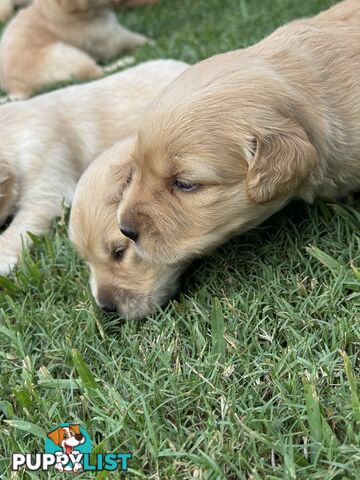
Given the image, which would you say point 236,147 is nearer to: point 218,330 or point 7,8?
point 218,330

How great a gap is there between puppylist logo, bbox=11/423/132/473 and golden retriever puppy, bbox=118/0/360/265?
911mm

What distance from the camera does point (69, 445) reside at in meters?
2.75

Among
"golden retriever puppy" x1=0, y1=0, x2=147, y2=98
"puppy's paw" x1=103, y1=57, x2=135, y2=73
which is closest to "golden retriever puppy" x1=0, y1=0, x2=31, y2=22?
"golden retriever puppy" x1=0, y1=0, x2=147, y2=98

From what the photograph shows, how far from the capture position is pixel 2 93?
8.14m

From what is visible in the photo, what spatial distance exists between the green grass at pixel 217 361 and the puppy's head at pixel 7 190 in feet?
2.45

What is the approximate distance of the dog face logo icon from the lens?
2666mm

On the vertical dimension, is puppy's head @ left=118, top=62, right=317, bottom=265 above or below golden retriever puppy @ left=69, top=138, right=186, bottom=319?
above

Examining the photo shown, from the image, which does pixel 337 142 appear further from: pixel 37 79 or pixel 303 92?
pixel 37 79

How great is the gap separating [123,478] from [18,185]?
2.91m

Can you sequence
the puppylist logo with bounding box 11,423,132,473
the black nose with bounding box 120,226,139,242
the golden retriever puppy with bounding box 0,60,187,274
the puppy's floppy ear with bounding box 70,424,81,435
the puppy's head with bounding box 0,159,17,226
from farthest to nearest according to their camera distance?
the golden retriever puppy with bounding box 0,60,187,274 → the puppy's head with bounding box 0,159,17,226 → the black nose with bounding box 120,226,139,242 → the puppy's floppy ear with bounding box 70,424,81,435 → the puppylist logo with bounding box 11,423,132,473

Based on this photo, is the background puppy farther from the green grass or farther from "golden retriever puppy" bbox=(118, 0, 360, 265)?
"golden retriever puppy" bbox=(118, 0, 360, 265)

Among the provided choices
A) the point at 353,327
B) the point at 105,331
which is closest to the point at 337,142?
the point at 353,327

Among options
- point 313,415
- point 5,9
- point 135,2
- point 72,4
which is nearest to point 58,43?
point 72,4

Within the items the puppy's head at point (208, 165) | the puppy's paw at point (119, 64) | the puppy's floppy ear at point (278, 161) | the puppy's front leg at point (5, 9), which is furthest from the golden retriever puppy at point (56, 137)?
the puppy's front leg at point (5, 9)
